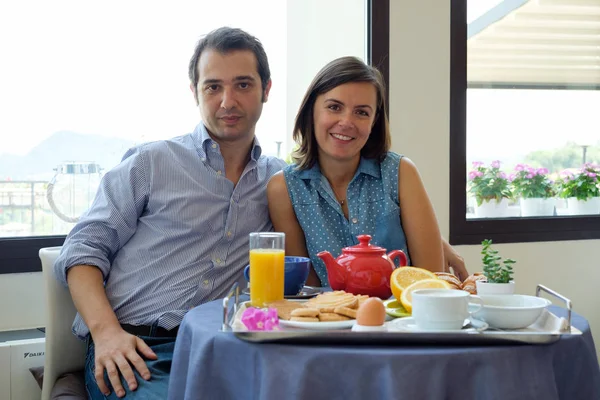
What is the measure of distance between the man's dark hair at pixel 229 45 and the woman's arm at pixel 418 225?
57 cm

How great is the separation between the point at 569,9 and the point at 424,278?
2.77 meters

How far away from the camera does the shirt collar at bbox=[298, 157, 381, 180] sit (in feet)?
7.18

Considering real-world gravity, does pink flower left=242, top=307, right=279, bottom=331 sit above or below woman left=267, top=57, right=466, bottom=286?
below

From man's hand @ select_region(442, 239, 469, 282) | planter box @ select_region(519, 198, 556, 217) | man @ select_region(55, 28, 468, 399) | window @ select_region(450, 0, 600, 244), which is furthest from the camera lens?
planter box @ select_region(519, 198, 556, 217)

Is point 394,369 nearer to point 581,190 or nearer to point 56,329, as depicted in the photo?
point 56,329

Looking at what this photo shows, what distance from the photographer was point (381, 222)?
7.07 feet

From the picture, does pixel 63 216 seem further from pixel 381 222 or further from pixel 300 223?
pixel 381 222

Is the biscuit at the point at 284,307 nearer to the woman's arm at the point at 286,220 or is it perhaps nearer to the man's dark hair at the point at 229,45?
the woman's arm at the point at 286,220

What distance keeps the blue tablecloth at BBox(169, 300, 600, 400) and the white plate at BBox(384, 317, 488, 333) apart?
32 millimetres

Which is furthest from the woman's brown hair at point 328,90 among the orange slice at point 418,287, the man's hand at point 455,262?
the orange slice at point 418,287

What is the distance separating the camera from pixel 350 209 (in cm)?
218

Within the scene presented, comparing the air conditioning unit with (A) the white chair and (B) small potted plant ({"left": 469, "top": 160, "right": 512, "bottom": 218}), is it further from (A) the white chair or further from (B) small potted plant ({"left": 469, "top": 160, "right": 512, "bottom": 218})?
(B) small potted plant ({"left": 469, "top": 160, "right": 512, "bottom": 218})

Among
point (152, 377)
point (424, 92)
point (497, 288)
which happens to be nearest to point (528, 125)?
point (424, 92)

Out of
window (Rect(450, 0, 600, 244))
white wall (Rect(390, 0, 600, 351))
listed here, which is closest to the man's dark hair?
white wall (Rect(390, 0, 600, 351))
